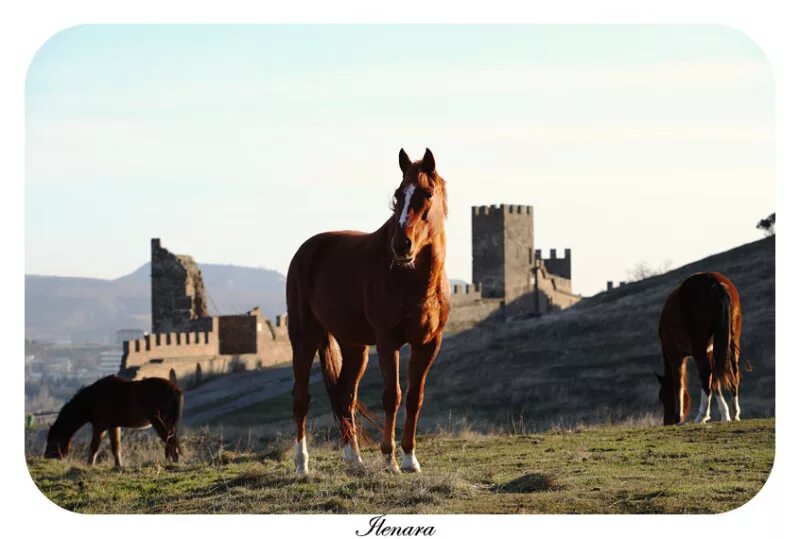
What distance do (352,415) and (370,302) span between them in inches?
64.3

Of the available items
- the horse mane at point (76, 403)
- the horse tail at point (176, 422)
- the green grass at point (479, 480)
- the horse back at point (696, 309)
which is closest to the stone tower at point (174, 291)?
the horse mane at point (76, 403)

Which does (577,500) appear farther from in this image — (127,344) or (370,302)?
(127,344)

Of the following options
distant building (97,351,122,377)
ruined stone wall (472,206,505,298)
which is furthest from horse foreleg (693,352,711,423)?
distant building (97,351,122,377)

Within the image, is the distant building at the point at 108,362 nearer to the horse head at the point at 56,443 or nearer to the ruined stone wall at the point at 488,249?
the ruined stone wall at the point at 488,249

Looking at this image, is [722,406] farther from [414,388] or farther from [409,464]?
[414,388]

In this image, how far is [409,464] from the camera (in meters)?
11.5

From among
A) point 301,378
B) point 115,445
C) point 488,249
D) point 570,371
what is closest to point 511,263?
point 488,249

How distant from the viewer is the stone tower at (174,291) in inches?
2254

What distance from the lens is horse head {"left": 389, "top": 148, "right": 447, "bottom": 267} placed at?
10539 mm

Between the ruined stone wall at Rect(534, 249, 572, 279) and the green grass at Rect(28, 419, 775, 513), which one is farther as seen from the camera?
the ruined stone wall at Rect(534, 249, 572, 279)

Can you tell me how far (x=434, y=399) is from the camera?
34.3m

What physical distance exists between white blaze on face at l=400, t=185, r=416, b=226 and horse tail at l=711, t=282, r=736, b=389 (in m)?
6.95

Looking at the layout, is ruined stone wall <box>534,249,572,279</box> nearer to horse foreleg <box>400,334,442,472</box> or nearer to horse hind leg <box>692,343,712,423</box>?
horse hind leg <box>692,343,712,423</box>
